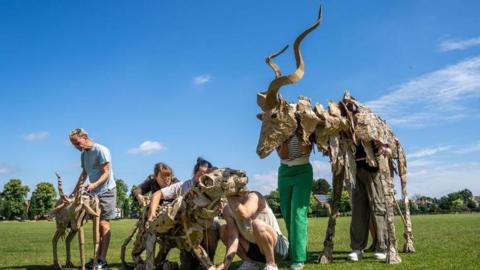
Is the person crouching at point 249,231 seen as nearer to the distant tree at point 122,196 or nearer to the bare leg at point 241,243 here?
the bare leg at point 241,243

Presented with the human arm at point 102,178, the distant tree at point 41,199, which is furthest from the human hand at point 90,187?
the distant tree at point 41,199

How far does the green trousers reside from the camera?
284 inches

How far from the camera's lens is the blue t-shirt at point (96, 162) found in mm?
8203

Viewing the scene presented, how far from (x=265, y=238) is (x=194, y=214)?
3.88ft

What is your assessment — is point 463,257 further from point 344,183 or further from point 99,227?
point 99,227

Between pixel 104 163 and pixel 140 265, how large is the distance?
7.91 ft

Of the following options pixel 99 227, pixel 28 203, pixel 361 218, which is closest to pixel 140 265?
pixel 99 227

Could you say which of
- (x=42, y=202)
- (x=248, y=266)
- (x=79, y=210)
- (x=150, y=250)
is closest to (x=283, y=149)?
(x=248, y=266)

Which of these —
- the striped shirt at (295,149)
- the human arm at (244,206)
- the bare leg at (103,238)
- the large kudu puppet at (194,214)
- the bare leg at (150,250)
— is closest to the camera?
the large kudu puppet at (194,214)

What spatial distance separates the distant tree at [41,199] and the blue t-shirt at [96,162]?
10041 centimetres

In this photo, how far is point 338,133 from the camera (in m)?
8.07

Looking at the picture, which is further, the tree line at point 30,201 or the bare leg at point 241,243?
the tree line at point 30,201

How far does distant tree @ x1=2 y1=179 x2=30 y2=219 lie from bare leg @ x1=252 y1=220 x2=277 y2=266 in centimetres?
11045

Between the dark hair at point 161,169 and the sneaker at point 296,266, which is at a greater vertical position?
the dark hair at point 161,169
